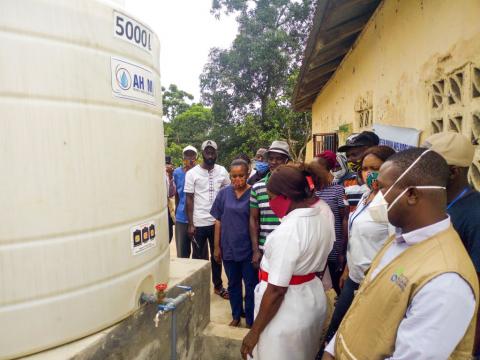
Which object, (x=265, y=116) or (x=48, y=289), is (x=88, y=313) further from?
(x=265, y=116)

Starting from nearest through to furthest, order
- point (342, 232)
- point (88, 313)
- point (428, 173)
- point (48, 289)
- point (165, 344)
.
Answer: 1. point (428, 173)
2. point (48, 289)
3. point (88, 313)
4. point (165, 344)
5. point (342, 232)

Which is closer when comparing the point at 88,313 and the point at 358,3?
the point at 88,313

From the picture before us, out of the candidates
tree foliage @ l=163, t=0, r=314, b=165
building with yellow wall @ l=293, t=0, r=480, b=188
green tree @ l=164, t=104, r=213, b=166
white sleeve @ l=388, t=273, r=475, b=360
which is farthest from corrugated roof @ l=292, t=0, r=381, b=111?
green tree @ l=164, t=104, r=213, b=166

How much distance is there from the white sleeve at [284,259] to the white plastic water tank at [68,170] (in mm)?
655

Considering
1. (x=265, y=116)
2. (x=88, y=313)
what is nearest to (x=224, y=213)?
(x=88, y=313)

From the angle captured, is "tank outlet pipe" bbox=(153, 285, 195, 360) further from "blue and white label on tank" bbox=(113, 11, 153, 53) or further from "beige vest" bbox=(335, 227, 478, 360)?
"blue and white label on tank" bbox=(113, 11, 153, 53)

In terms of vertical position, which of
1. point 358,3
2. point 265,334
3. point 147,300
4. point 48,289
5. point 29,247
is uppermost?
point 358,3

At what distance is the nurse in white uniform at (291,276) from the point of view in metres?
1.84

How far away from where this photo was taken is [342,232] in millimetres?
3279

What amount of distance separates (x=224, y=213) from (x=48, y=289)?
2.13 m

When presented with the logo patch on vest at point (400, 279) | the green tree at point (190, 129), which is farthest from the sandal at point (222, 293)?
the green tree at point (190, 129)

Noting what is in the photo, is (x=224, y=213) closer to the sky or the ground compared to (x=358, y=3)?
closer to the ground

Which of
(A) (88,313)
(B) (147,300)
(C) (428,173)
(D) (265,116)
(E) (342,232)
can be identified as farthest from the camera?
(D) (265,116)

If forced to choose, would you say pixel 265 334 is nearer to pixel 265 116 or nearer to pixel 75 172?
pixel 75 172
